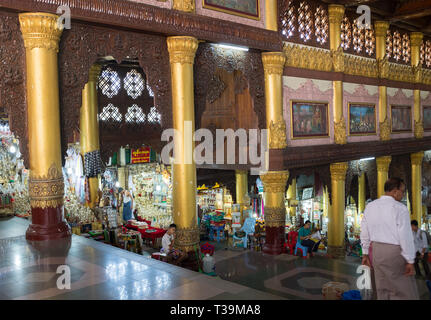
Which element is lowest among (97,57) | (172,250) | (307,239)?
(307,239)

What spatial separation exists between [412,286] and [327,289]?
219 centimetres

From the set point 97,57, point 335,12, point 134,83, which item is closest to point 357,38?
point 335,12

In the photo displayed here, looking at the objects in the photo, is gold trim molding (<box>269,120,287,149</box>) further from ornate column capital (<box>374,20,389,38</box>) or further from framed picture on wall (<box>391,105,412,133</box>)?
framed picture on wall (<box>391,105,412,133</box>)

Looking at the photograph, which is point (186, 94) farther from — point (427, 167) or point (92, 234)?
point (427, 167)

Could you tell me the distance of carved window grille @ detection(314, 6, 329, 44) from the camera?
1394 centimetres

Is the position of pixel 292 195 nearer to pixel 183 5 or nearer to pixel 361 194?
pixel 361 194

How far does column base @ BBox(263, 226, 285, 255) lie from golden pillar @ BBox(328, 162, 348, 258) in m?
3.32

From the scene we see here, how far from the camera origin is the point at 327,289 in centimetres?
656

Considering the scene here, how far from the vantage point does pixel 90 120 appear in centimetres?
1338

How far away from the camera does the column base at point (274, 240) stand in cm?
1188

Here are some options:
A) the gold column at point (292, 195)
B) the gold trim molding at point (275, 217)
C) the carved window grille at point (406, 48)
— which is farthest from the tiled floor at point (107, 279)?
the carved window grille at point (406, 48)

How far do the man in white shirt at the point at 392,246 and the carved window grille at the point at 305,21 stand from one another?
31.6ft

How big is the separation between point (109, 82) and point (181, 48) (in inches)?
227
